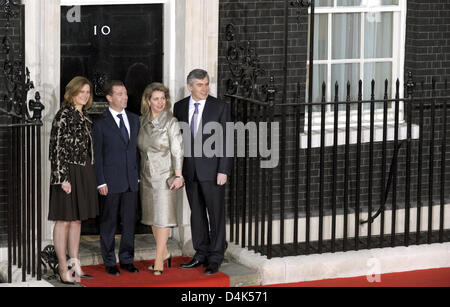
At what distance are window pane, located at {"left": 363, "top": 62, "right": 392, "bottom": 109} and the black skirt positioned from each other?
352 centimetres

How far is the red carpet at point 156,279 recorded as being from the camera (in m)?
10.9

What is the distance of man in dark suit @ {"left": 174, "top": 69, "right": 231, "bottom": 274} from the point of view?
11.3m

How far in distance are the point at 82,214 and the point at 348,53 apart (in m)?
3.61

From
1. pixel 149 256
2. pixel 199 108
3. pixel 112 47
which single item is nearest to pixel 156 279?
pixel 149 256

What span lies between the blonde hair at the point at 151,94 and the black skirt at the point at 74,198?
2.39ft

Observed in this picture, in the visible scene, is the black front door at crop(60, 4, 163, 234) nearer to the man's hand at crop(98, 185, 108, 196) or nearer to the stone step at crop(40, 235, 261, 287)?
the stone step at crop(40, 235, 261, 287)

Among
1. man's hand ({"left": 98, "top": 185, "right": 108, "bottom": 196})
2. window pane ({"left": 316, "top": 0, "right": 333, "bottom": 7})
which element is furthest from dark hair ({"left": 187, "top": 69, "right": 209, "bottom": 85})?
window pane ({"left": 316, "top": 0, "right": 333, "bottom": 7})

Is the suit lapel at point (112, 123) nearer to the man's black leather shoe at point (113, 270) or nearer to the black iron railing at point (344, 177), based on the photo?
the man's black leather shoe at point (113, 270)

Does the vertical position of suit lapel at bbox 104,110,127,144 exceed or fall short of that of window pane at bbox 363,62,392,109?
it falls short

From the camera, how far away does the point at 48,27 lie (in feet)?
37.3

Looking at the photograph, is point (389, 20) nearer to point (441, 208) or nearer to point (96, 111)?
point (441, 208)

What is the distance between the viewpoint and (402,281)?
11812 mm

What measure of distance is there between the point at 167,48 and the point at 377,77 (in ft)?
7.72

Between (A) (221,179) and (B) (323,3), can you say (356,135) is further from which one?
(A) (221,179)
